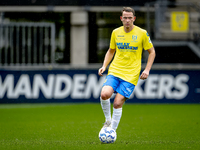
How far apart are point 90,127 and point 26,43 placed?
5477 millimetres

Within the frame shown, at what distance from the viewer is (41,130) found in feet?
22.2

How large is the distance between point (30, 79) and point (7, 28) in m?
1.76

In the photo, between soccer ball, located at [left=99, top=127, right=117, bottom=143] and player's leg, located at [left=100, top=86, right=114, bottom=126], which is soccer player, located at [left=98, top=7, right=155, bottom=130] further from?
soccer ball, located at [left=99, top=127, right=117, bottom=143]

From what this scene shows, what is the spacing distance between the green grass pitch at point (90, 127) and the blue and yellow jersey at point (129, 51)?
3.38 feet

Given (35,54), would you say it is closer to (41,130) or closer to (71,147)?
(41,130)

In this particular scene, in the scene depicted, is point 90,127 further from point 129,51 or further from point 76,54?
point 76,54

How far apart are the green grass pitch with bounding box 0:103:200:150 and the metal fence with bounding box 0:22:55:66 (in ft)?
4.98

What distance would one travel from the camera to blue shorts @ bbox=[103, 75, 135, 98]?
5.57 metres

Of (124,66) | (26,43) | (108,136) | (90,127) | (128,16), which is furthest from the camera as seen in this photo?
(26,43)

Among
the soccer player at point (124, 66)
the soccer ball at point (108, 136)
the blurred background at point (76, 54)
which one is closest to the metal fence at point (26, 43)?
the blurred background at point (76, 54)

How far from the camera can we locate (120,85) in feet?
18.5

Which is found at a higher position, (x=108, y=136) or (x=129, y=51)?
(x=129, y=51)

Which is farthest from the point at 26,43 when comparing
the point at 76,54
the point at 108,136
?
the point at 108,136

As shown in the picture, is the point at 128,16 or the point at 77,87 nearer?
the point at 128,16
